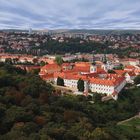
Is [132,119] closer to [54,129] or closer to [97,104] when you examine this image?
[97,104]

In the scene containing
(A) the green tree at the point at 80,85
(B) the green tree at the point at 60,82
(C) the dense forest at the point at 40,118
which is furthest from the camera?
(B) the green tree at the point at 60,82

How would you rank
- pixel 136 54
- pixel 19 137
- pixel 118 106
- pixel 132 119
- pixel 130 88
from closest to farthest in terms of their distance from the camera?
1. pixel 19 137
2. pixel 132 119
3. pixel 118 106
4. pixel 130 88
5. pixel 136 54

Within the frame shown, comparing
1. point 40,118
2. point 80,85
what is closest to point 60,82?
point 80,85

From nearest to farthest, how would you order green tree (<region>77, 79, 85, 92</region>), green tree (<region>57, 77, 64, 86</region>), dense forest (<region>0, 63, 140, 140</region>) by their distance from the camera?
dense forest (<region>0, 63, 140, 140</region>) → green tree (<region>77, 79, 85, 92</region>) → green tree (<region>57, 77, 64, 86</region>)

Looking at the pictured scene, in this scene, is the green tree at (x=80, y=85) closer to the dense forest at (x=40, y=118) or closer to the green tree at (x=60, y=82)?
the green tree at (x=60, y=82)

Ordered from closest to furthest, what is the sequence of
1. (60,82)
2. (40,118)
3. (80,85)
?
(40,118)
(80,85)
(60,82)

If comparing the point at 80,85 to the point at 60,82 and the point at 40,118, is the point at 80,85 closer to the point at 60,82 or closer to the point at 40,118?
the point at 60,82

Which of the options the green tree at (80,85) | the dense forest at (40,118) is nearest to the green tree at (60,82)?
the green tree at (80,85)

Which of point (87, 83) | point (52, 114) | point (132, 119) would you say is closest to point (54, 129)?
point (52, 114)

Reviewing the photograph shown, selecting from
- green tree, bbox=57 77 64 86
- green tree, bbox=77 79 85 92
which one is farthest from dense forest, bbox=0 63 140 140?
green tree, bbox=57 77 64 86

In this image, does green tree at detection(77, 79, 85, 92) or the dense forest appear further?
green tree at detection(77, 79, 85, 92)

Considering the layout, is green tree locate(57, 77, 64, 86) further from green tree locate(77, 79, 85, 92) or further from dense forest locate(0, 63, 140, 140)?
dense forest locate(0, 63, 140, 140)
